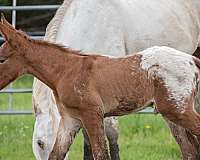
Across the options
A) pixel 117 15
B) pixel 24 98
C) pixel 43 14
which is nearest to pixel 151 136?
pixel 117 15

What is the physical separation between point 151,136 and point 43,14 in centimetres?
657

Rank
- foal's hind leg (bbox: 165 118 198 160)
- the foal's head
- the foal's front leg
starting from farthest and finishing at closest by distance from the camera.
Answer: foal's hind leg (bbox: 165 118 198 160)
the foal's head
the foal's front leg

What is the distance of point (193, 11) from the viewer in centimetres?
731

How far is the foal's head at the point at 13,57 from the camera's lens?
512cm

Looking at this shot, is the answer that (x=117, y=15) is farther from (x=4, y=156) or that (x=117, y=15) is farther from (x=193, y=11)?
(x=4, y=156)

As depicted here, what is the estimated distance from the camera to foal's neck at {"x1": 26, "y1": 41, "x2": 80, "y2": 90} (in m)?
5.22

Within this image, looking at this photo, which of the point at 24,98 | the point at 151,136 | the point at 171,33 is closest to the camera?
the point at 171,33

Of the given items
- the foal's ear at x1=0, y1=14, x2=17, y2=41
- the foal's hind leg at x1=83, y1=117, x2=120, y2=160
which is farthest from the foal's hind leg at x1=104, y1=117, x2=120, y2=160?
the foal's ear at x1=0, y1=14, x2=17, y2=41

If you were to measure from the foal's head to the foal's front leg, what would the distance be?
566 millimetres

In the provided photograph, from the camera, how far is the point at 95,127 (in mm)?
5023

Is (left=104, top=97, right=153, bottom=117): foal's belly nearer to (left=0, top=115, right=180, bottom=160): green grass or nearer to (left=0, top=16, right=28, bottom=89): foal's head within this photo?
(left=0, top=16, right=28, bottom=89): foal's head

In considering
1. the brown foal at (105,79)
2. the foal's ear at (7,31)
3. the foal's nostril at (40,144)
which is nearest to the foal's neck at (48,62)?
the brown foal at (105,79)

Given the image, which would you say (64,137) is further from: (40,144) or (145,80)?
(145,80)

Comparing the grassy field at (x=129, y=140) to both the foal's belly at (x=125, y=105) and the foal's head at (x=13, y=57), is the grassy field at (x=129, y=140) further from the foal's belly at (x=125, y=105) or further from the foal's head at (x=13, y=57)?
the foal's head at (x=13, y=57)
